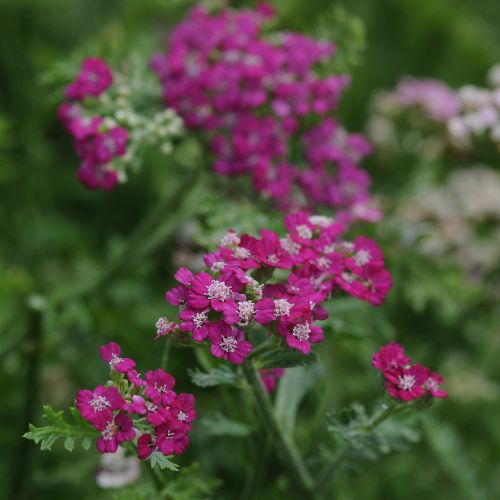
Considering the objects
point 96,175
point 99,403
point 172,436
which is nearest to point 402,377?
point 172,436

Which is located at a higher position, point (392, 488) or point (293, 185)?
A: point (293, 185)

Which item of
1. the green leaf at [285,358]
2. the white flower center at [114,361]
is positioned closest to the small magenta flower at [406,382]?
the green leaf at [285,358]

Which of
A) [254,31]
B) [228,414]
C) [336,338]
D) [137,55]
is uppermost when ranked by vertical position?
[254,31]

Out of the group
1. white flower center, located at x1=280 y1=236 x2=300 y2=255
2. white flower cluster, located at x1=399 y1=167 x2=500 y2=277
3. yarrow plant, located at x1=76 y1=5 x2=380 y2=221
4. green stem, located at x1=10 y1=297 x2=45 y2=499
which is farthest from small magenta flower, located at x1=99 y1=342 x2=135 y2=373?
white flower cluster, located at x1=399 y1=167 x2=500 y2=277

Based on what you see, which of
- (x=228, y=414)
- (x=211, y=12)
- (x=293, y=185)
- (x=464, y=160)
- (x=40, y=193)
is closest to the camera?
(x=228, y=414)

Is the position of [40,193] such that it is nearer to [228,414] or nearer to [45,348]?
[45,348]

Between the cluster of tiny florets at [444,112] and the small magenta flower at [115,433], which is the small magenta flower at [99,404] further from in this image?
the cluster of tiny florets at [444,112]

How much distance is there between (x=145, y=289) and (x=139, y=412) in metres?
1.65

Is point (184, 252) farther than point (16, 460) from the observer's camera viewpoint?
Yes

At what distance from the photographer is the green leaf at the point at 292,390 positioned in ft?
6.06

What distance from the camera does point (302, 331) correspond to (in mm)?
1395

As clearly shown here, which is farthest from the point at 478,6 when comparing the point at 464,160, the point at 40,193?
the point at 40,193

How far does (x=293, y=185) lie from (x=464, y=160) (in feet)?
3.06

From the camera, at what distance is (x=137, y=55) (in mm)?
2523
